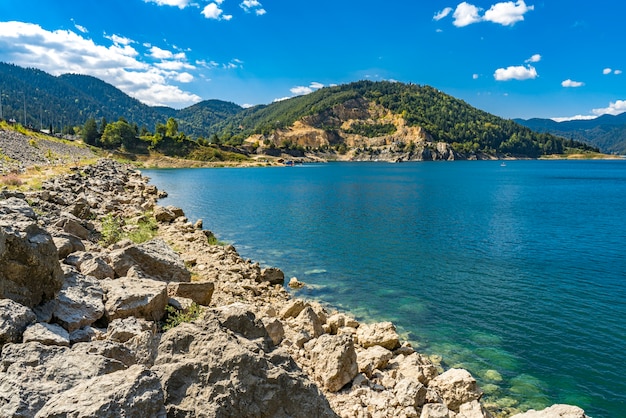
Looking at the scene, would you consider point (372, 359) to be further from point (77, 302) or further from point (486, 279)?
point (486, 279)

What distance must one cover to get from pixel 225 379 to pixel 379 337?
33.7 feet

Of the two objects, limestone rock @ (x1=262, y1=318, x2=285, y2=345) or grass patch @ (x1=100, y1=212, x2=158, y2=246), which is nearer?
limestone rock @ (x1=262, y1=318, x2=285, y2=345)

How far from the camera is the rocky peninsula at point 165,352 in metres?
5.58

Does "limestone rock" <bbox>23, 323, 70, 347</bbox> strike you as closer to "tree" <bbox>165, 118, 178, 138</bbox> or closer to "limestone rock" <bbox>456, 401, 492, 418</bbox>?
"limestone rock" <bbox>456, 401, 492, 418</bbox>

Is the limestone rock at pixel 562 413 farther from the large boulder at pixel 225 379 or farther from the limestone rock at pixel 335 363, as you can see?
the large boulder at pixel 225 379

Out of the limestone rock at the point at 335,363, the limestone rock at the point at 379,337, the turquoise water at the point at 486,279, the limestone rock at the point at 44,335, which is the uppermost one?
the limestone rock at the point at 44,335

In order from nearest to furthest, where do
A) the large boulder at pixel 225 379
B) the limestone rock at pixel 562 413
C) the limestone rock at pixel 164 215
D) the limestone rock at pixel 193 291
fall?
the large boulder at pixel 225 379, the limestone rock at pixel 562 413, the limestone rock at pixel 193 291, the limestone rock at pixel 164 215

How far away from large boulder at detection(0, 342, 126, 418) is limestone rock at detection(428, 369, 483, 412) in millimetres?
9461

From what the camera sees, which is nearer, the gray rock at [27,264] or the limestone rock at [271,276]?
the gray rock at [27,264]

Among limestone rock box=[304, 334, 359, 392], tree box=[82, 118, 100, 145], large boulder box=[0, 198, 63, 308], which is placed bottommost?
limestone rock box=[304, 334, 359, 392]

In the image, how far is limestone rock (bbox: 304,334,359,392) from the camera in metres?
11.3

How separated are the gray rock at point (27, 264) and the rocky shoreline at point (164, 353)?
25mm

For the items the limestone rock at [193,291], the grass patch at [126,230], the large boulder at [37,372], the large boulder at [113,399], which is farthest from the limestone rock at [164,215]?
the large boulder at [113,399]

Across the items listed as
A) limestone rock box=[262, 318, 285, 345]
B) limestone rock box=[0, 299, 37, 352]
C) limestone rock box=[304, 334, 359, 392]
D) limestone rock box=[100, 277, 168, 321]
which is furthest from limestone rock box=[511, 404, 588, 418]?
limestone rock box=[0, 299, 37, 352]
